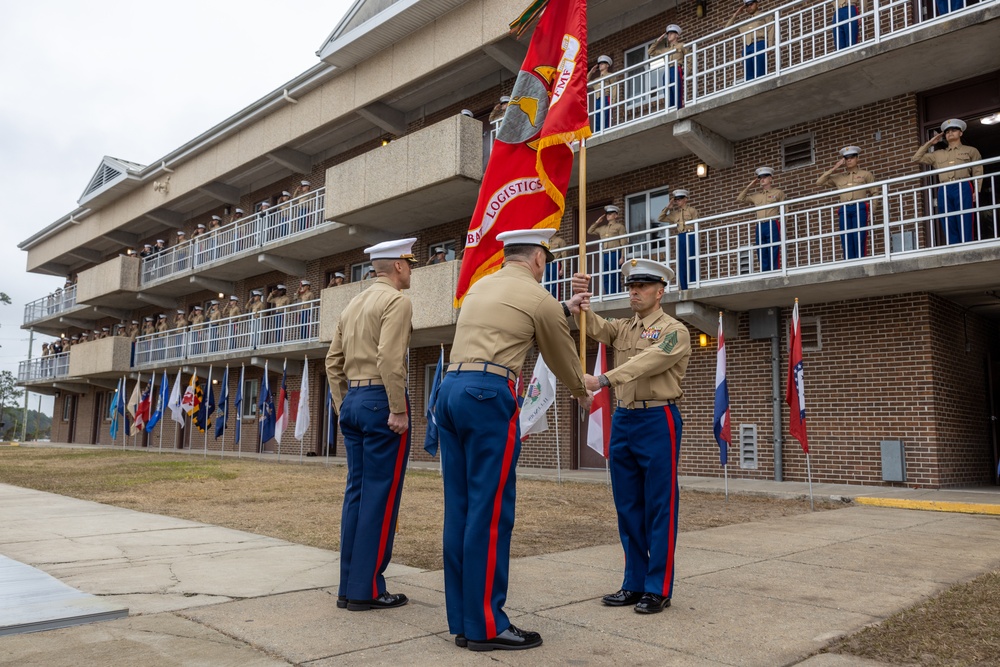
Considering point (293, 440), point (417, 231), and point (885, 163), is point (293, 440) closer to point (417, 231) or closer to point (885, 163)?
point (417, 231)

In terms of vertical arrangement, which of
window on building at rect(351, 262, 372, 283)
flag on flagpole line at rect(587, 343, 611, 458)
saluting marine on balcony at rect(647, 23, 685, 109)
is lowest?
flag on flagpole line at rect(587, 343, 611, 458)

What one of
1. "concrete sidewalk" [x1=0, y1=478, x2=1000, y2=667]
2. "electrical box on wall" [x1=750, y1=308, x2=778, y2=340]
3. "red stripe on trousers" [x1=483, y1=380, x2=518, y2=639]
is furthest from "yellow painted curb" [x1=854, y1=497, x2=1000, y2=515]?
"red stripe on trousers" [x1=483, y1=380, x2=518, y2=639]

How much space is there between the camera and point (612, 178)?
17.1 meters

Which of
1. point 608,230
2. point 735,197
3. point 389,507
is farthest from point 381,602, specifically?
point 608,230

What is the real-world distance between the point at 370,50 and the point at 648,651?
2013cm

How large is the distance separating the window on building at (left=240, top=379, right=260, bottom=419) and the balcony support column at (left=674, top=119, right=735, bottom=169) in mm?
18487

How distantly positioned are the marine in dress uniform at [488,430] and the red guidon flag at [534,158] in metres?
1.78

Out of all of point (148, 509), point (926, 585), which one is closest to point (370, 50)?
point (148, 509)

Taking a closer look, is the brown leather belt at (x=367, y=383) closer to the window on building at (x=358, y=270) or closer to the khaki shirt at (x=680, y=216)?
the khaki shirt at (x=680, y=216)

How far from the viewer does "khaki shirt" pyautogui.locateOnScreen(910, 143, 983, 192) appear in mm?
11312

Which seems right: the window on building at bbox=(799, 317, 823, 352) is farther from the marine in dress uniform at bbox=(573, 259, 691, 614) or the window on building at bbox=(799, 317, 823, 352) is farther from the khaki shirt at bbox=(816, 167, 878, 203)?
the marine in dress uniform at bbox=(573, 259, 691, 614)

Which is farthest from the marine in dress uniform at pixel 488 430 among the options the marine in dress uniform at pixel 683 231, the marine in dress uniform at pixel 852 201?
the marine in dress uniform at pixel 683 231

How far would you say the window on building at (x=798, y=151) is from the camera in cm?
1388

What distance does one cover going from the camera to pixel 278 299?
25.0 meters
